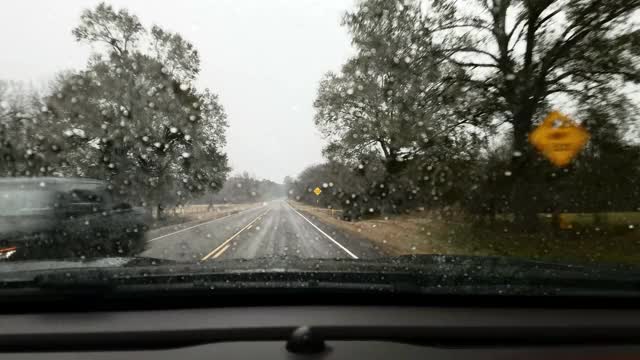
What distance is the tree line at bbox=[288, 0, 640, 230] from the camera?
583 inches

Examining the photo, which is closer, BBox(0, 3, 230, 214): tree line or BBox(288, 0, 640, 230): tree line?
BBox(288, 0, 640, 230): tree line

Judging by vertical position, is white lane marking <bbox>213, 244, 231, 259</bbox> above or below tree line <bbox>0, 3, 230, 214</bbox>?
below

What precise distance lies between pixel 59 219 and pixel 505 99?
13.2 meters

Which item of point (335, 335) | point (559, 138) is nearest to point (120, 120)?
point (559, 138)

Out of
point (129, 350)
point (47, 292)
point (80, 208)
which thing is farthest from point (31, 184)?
point (129, 350)

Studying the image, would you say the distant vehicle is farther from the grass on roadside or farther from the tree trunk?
the tree trunk

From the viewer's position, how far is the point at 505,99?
16.4m

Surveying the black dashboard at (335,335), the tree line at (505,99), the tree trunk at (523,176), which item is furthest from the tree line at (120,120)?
the black dashboard at (335,335)

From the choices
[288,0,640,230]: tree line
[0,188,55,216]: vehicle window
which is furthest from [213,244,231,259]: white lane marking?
[288,0,640,230]: tree line

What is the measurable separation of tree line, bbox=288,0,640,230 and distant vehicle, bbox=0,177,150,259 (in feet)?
33.9

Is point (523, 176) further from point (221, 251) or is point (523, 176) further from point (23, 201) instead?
point (23, 201)

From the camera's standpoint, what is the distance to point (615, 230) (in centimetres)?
1573

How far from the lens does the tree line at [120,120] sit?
26531mm

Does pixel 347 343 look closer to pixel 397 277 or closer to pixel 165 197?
pixel 397 277
